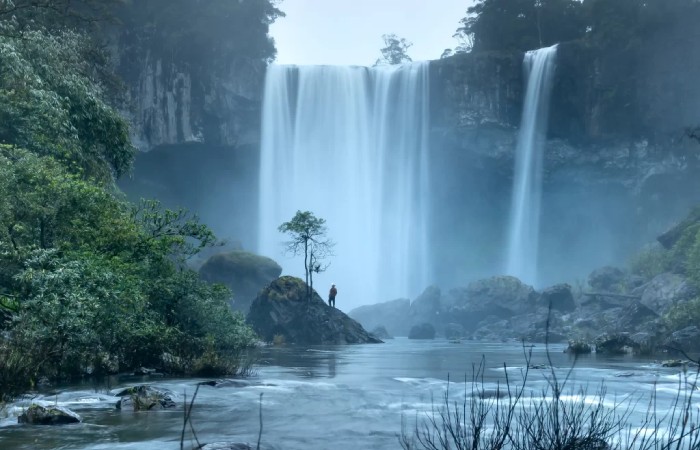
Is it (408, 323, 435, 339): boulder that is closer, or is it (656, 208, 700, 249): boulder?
(656, 208, 700, 249): boulder

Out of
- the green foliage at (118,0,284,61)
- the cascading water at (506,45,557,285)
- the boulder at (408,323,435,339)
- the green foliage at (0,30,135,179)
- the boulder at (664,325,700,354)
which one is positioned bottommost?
the boulder at (664,325,700,354)

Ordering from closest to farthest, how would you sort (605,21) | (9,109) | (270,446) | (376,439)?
(270,446)
(376,439)
(9,109)
(605,21)

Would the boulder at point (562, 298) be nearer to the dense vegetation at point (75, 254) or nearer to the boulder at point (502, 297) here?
the boulder at point (502, 297)

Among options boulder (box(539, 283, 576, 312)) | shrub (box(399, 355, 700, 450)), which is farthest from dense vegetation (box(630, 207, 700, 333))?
shrub (box(399, 355, 700, 450))

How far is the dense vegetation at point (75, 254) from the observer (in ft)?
41.7

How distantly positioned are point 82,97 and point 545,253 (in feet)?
185

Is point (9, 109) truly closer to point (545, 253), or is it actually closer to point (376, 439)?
point (376, 439)

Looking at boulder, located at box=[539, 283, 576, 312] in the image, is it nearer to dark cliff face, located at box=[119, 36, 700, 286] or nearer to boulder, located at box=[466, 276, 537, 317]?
boulder, located at box=[466, 276, 537, 317]

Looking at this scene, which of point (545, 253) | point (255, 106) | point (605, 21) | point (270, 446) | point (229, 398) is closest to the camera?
point (270, 446)

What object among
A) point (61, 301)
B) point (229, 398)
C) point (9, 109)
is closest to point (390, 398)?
point (229, 398)

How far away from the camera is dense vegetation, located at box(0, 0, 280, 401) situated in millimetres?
12711

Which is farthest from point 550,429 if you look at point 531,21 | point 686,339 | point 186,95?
point 531,21

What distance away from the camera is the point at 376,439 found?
8938 mm

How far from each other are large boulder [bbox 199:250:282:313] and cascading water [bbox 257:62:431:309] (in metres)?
17.2
